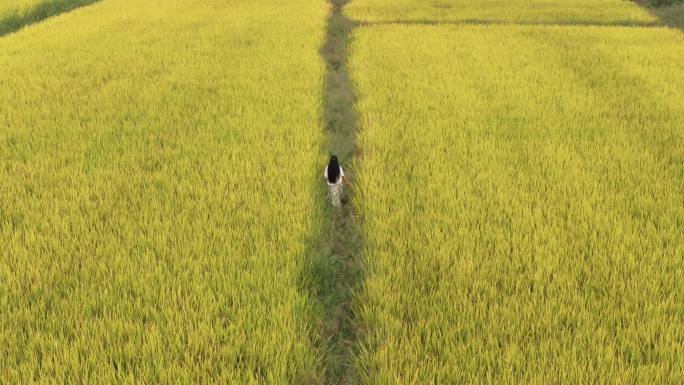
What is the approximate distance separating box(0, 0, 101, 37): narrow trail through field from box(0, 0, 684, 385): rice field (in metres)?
4.17

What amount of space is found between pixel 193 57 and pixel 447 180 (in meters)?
4.66

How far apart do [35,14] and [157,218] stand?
1028 centimetres

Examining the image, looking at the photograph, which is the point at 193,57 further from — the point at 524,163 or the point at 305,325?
the point at 305,325

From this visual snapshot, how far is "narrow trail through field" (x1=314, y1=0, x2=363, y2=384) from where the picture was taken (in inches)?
91.3

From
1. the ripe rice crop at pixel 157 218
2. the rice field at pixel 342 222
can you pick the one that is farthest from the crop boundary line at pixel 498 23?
the ripe rice crop at pixel 157 218

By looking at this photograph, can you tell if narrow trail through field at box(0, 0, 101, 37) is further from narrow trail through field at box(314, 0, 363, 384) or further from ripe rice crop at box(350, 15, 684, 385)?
narrow trail through field at box(314, 0, 363, 384)

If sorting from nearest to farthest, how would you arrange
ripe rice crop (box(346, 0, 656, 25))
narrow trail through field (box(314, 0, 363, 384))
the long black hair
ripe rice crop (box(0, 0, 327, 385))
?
ripe rice crop (box(0, 0, 327, 385)) < narrow trail through field (box(314, 0, 363, 384)) < the long black hair < ripe rice crop (box(346, 0, 656, 25))

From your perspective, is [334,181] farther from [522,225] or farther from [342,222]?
[522,225]

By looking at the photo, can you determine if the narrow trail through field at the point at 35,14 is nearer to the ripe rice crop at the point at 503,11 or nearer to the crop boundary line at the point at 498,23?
the ripe rice crop at the point at 503,11

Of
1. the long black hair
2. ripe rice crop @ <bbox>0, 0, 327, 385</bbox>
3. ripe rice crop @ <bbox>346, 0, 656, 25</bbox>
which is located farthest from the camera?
ripe rice crop @ <bbox>346, 0, 656, 25</bbox>

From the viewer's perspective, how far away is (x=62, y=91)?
18.7ft

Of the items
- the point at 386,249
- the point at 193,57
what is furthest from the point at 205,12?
the point at 386,249

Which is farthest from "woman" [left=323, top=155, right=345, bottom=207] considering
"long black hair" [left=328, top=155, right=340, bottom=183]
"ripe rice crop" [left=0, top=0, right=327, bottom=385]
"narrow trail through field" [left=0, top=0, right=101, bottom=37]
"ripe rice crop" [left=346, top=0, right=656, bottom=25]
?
"narrow trail through field" [left=0, top=0, right=101, bottom=37]

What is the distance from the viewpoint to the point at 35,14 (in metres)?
11.3
